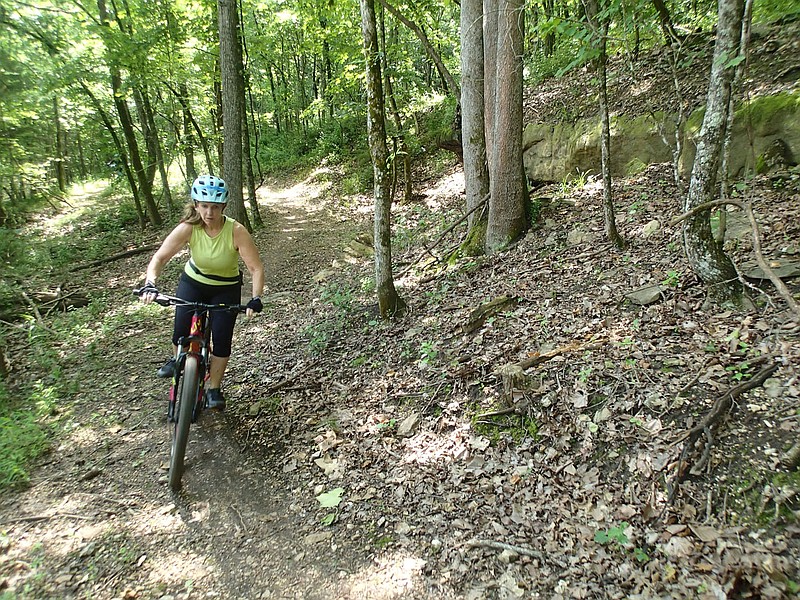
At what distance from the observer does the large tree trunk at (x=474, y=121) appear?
27.2 feet

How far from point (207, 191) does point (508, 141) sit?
4.93 meters

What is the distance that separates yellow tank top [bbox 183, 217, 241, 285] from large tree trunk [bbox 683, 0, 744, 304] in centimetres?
442

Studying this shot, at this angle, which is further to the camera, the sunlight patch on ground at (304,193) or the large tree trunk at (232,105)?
the sunlight patch on ground at (304,193)

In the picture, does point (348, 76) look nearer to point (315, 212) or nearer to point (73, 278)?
point (315, 212)

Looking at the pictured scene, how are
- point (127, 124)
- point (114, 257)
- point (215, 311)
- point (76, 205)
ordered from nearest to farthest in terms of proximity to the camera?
point (215, 311) < point (114, 257) < point (127, 124) < point (76, 205)

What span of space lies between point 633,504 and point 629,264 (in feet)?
11.5

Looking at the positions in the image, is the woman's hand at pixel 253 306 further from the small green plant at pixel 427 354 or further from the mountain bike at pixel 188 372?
the small green plant at pixel 427 354

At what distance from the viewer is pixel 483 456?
4.15 meters

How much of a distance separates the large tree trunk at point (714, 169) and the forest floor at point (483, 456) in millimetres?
244

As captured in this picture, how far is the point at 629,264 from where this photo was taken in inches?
235

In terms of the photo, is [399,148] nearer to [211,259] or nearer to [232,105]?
[232,105]

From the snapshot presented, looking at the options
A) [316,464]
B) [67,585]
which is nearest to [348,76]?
[316,464]

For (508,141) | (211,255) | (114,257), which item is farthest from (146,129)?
(211,255)

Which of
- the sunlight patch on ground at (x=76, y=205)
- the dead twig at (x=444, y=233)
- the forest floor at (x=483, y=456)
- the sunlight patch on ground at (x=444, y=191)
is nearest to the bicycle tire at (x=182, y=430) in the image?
the forest floor at (x=483, y=456)
